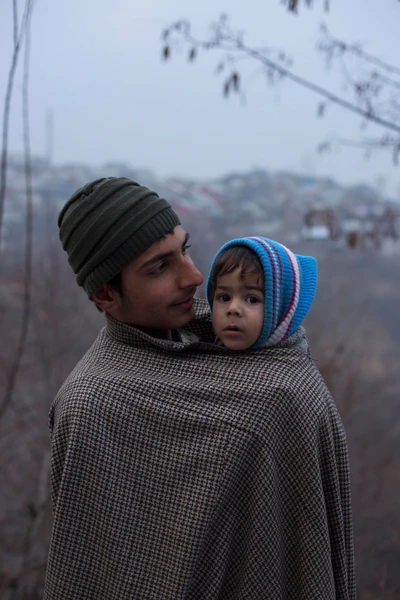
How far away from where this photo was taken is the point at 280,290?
1.67 metres

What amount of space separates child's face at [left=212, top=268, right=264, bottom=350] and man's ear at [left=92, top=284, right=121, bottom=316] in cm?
31

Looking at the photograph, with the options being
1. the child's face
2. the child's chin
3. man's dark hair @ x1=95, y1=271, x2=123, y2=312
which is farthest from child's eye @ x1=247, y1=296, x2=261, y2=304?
man's dark hair @ x1=95, y1=271, x2=123, y2=312

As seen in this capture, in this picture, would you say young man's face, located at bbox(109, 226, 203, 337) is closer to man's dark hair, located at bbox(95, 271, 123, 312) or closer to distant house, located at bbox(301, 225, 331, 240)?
man's dark hair, located at bbox(95, 271, 123, 312)

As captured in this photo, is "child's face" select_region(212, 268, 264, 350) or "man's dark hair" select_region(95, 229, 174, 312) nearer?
"child's face" select_region(212, 268, 264, 350)

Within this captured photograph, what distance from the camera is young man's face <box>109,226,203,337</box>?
1789mm

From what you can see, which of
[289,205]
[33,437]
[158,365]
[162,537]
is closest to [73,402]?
[158,365]

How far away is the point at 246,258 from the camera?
1.68 m

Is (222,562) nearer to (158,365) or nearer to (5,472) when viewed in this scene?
(158,365)

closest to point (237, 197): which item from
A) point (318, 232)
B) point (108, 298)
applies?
point (318, 232)

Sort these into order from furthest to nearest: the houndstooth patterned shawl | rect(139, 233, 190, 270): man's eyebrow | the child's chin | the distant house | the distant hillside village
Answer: the distant hillside village → the distant house → rect(139, 233, 190, 270): man's eyebrow → the child's chin → the houndstooth patterned shawl

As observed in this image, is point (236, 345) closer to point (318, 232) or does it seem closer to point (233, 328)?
point (233, 328)

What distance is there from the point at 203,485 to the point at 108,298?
1.96ft

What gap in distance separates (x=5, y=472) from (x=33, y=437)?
54cm

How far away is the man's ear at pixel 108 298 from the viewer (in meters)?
1.85
